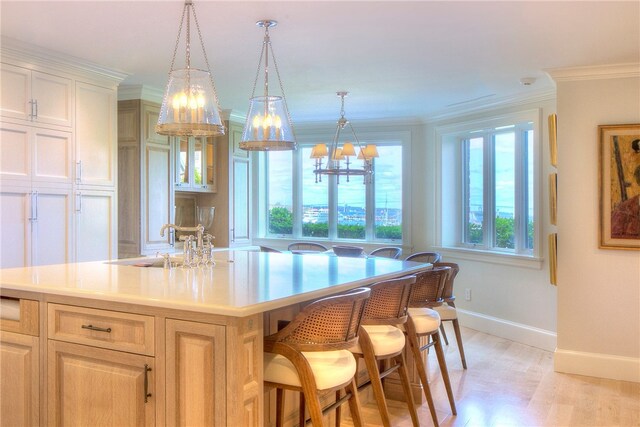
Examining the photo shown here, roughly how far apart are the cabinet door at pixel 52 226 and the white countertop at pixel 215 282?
1023mm

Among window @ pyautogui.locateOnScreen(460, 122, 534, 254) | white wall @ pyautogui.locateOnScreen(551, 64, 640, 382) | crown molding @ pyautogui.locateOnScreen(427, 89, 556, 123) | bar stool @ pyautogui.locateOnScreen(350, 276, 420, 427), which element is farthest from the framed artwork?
bar stool @ pyautogui.locateOnScreen(350, 276, 420, 427)

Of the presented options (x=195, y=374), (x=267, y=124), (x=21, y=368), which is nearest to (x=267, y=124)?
(x=267, y=124)

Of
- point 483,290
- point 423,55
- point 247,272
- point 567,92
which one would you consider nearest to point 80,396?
point 247,272

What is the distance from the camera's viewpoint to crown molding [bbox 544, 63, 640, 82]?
159 inches

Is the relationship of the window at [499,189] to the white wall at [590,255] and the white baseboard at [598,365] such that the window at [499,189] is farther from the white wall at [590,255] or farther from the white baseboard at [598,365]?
the white baseboard at [598,365]

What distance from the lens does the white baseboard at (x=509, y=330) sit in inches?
198

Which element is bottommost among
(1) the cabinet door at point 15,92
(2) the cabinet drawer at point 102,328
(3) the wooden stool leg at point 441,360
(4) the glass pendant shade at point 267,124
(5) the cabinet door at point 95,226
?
(3) the wooden stool leg at point 441,360

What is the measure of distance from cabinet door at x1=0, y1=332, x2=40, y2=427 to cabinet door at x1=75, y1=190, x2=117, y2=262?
1770 millimetres

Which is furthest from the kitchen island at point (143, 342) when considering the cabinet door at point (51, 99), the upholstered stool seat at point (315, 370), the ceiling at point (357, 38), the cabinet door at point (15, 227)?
the cabinet door at point (51, 99)

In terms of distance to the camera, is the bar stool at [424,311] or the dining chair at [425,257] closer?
the bar stool at [424,311]

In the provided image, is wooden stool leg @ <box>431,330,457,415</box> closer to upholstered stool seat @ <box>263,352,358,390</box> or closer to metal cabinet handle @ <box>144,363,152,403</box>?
upholstered stool seat @ <box>263,352,358,390</box>

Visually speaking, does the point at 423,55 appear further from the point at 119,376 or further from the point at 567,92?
the point at 119,376

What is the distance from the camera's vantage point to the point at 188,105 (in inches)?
107

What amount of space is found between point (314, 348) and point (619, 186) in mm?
3100
